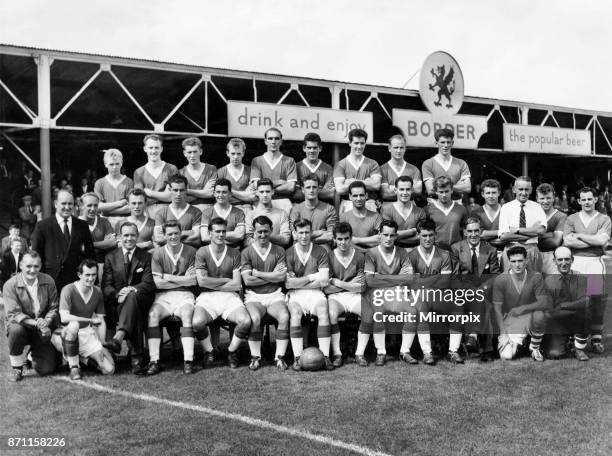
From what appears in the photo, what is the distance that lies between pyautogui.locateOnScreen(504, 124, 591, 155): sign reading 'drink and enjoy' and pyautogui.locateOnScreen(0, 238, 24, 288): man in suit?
12.2 meters

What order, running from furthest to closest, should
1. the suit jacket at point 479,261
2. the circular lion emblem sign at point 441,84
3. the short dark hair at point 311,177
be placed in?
the circular lion emblem sign at point 441,84, the short dark hair at point 311,177, the suit jacket at point 479,261

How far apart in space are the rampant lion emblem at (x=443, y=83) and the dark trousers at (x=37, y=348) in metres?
11.6

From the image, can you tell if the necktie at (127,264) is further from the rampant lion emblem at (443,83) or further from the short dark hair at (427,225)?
the rampant lion emblem at (443,83)

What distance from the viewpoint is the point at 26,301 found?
6.43 m

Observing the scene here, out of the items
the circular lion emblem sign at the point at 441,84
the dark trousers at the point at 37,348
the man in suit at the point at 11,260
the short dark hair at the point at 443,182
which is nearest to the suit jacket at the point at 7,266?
the man in suit at the point at 11,260

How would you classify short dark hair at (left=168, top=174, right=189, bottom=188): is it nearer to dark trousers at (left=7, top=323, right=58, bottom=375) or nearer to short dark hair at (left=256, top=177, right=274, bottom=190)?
short dark hair at (left=256, top=177, right=274, bottom=190)

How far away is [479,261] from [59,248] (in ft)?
14.6

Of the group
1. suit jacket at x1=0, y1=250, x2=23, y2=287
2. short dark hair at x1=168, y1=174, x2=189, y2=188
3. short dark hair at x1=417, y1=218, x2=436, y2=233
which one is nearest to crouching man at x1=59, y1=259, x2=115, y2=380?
short dark hair at x1=168, y1=174, x2=189, y2=188

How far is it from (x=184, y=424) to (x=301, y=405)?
3.23ft

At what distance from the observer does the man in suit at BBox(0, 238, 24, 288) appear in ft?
31.8

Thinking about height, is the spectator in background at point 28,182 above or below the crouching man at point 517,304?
above

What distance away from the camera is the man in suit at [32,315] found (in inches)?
247

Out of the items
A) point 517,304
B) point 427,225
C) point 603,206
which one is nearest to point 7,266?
point 427,225

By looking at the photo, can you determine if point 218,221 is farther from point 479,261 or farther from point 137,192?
point 479,261
